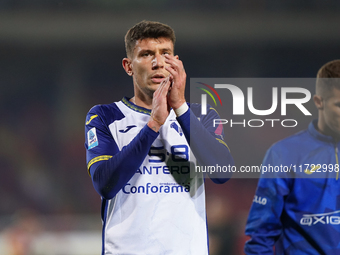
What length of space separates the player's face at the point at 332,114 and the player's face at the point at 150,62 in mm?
894

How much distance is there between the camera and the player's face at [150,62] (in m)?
1.84

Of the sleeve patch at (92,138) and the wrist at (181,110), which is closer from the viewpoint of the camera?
the wrist at (181,110)

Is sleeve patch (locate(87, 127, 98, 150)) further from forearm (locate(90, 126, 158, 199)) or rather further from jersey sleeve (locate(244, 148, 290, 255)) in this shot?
jersey sleeve (locate(244, 148, 290, 255))

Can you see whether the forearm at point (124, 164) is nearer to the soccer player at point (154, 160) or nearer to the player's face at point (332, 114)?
the soccer player at point (154, 160)

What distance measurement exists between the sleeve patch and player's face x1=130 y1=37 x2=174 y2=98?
0.33 metres

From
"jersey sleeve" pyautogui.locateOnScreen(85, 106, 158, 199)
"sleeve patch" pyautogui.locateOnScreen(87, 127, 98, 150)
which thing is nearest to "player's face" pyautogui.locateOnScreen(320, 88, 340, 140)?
"jersey sleeve" pyautogui.locateOnScreen(85, 106, 158, 199)

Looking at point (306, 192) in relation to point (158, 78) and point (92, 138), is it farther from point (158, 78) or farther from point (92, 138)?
point (92, 138)

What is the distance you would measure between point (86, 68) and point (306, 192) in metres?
2.36

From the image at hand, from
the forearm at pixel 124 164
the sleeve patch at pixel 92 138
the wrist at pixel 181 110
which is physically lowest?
the forearm at pixel 124 164

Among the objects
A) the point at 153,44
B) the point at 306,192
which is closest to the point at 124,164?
the point at 153,44

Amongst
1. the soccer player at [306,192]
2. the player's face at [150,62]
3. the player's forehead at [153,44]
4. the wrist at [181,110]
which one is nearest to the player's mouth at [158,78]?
the player's face at [150,62]

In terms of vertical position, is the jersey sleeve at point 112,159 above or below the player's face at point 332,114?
below

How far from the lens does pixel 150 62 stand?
6.08 ft

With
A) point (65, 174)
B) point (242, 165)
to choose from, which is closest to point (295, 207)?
point (242, 165)
